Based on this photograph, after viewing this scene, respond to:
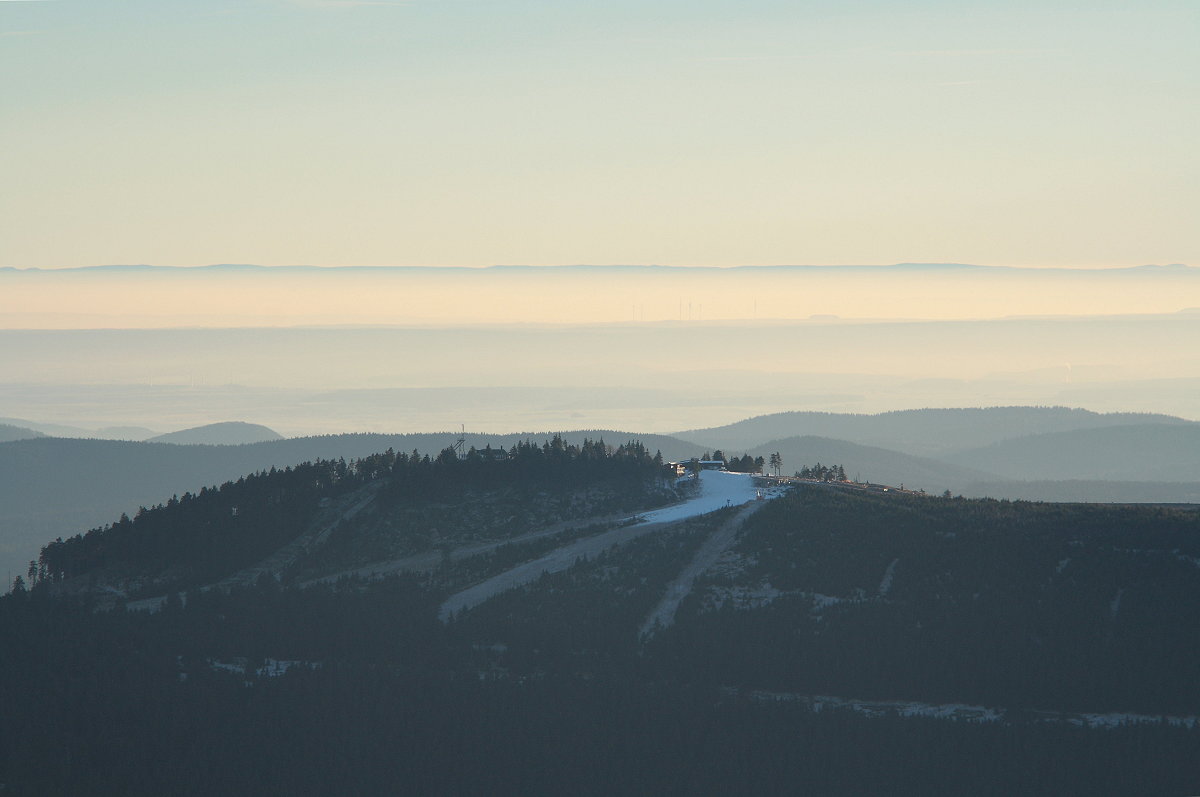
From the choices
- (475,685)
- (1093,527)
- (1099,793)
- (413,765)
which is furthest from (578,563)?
(1099,793)

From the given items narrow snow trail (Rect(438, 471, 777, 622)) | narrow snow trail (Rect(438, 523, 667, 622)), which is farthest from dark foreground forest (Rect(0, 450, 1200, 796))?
narrow snow trail (Rect(438, 471, 777, 622))

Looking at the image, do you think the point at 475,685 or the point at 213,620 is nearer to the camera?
the point at 475,685

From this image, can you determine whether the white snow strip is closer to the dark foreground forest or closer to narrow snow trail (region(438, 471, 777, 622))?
the dark foreground forest

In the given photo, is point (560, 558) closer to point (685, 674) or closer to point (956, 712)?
point (685, 674)

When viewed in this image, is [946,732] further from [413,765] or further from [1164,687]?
[413,765]

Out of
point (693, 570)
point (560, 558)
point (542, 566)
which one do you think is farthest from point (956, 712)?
point (560, 558)
